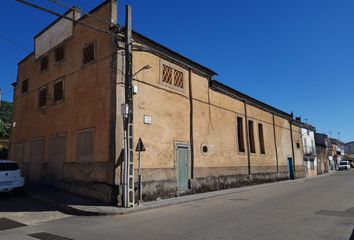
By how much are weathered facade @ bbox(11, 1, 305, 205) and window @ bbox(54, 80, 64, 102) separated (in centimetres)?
6

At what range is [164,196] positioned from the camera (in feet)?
50.7

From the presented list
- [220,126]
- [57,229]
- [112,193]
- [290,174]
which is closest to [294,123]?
[290,174]

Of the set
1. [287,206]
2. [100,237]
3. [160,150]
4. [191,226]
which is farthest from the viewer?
[160,150]

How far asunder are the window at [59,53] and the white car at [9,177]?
6.33m

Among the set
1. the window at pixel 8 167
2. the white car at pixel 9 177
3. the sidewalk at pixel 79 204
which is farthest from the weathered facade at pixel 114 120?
the window at pixel 8 167

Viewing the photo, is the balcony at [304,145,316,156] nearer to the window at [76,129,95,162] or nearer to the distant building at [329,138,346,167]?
the distant building at [329,138,346,167]

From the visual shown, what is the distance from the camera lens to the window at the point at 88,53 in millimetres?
15562

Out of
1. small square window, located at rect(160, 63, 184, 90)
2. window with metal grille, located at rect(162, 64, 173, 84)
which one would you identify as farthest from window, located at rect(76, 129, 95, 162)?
window with metal grille, located at rect(162, 64, 173, 84)

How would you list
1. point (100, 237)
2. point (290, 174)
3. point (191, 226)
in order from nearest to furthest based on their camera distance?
point (100, 237) < point (191, 226) < point (290, 174)

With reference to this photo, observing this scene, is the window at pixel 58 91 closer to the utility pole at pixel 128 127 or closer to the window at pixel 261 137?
the utility pole at pixel 128 127

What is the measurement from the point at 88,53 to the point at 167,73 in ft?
13.4

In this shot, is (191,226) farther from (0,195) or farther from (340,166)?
(340,166)

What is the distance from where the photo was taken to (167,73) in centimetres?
1720

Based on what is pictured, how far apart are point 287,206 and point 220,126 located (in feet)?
32.4
